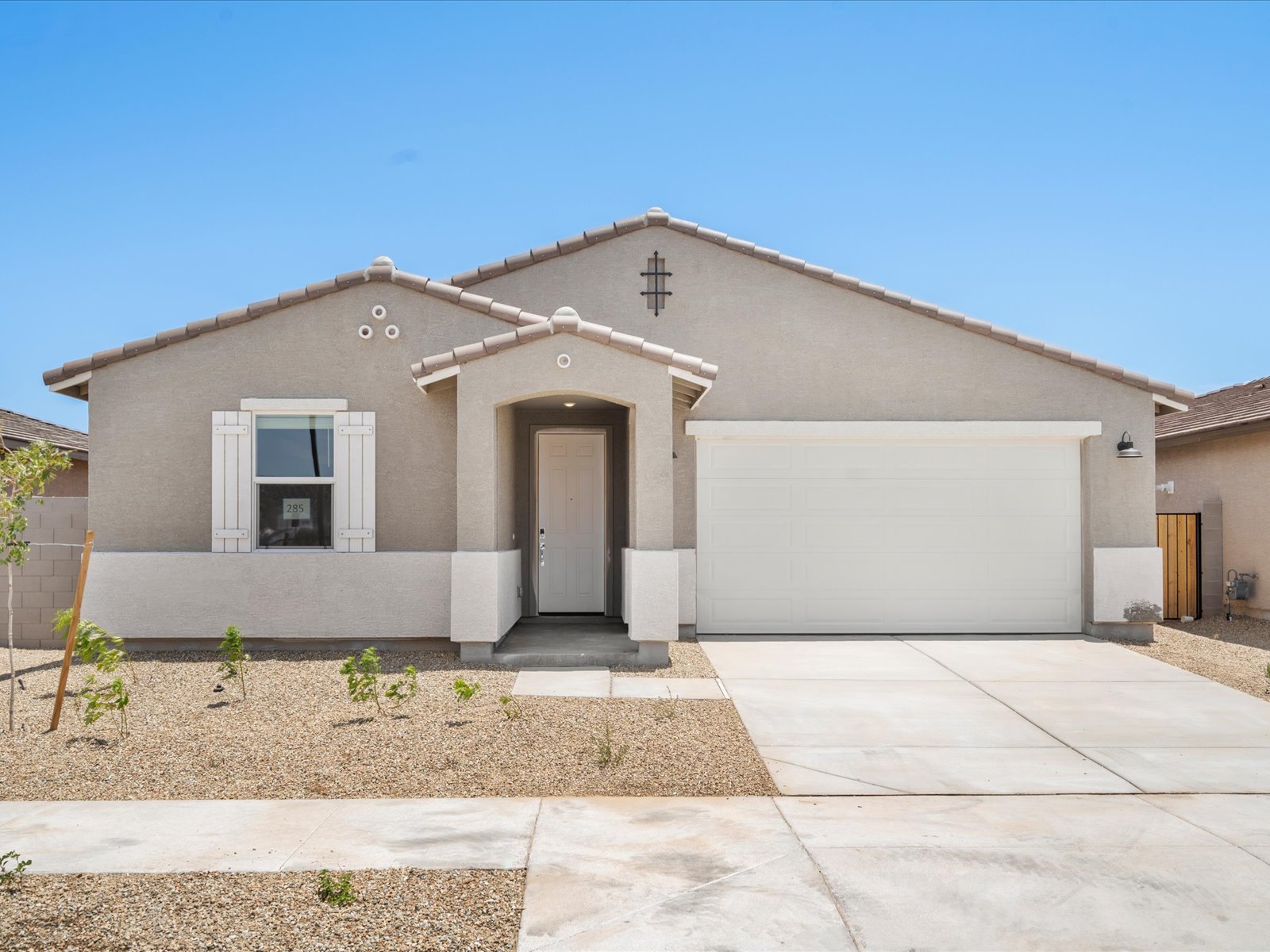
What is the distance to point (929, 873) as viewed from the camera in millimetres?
4070

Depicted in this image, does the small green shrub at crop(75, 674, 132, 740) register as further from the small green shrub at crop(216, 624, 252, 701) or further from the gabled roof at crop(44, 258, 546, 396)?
the gabled roof at crop(44, 258, 546, 396)

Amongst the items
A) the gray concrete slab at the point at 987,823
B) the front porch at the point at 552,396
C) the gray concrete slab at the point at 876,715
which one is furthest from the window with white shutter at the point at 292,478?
the gray concrete slab at the point at 987,823

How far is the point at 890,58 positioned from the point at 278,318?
25.8 ft

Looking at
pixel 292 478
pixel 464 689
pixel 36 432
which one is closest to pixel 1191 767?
pixel 464 689

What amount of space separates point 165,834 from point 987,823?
170 inches

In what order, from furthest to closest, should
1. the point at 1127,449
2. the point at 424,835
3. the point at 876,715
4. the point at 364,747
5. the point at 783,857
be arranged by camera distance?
the point at 1127,449 → the point at 876,715 → the point at 364,747 → the point at 424,835 → the point at 783,857

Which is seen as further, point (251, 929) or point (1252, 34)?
point (1252, 34)

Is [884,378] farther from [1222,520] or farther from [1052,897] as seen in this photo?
[1052,897]

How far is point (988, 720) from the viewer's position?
273 inches

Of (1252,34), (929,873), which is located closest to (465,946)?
(929,873)

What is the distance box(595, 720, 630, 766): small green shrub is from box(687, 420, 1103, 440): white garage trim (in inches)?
205

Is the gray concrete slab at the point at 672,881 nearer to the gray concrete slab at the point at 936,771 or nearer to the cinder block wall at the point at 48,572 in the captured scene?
the gray concrete slab at the point at 936,771

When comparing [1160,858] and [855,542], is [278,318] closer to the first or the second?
[855,542]

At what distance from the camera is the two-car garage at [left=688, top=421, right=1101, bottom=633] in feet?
35.4
